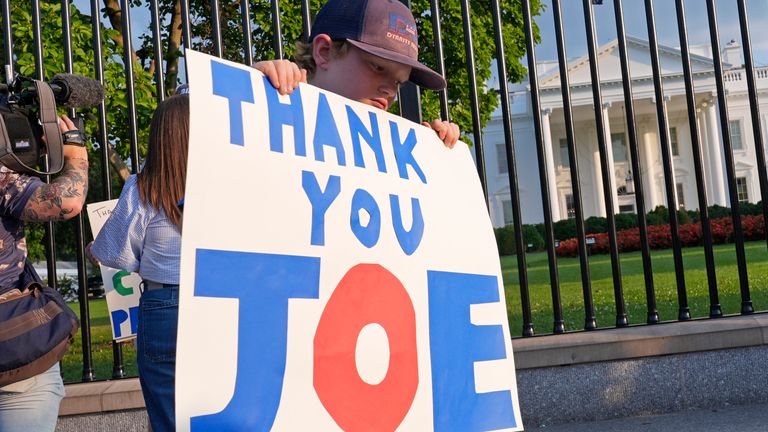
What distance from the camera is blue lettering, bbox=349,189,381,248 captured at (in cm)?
177

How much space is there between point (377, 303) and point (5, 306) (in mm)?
996

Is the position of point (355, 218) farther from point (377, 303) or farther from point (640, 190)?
point (640, 190)

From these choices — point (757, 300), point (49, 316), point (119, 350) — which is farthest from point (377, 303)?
point (757, 300)

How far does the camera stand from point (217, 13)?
425 centimetres

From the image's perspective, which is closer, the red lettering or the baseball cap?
the red lettering

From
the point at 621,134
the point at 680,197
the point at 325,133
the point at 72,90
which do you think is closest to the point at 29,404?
the point at 72,90

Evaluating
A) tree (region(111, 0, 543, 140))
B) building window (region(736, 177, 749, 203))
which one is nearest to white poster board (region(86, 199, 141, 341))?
tree (region(111, 0, 543, 140))

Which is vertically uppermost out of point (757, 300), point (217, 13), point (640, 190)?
point (217, 13)

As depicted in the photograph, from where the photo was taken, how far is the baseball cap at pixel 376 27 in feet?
6.65

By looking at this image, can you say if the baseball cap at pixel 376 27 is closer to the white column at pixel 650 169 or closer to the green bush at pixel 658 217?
the green bush at pixel 658 217

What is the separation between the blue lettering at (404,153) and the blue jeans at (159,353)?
0.61 m

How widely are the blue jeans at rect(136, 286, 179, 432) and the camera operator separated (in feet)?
1.18

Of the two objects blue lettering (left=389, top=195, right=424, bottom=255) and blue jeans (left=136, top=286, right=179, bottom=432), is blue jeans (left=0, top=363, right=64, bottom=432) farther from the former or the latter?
blue lettering (left=389, top=195, right=424, bottom=255)

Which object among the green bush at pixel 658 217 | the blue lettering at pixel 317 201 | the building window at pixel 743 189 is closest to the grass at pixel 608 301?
the blue lettering at pixel 317 201
